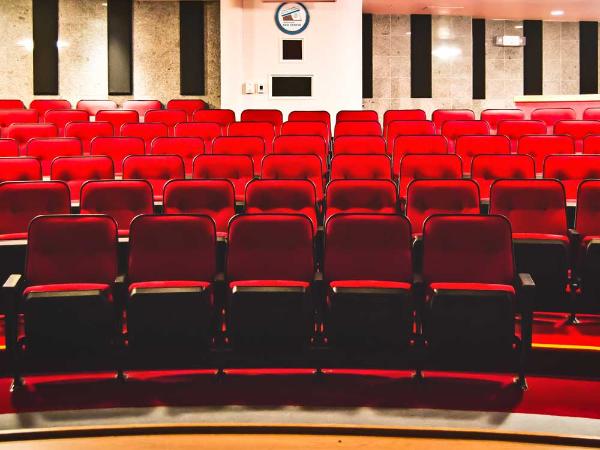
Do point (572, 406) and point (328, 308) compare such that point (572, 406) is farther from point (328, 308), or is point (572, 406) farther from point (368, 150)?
point (368, 150)

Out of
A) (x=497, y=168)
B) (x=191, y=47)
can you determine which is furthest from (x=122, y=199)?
(x=191, y=47)

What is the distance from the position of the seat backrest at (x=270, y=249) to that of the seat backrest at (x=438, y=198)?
0.47m

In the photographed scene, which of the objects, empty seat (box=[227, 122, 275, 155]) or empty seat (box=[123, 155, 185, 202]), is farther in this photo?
empty seat (box=[227, 122, 275, 155])

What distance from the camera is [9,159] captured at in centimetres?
258

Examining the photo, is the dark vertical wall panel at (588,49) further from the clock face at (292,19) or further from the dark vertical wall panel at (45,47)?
the dark vertical wall panel at (45,47)

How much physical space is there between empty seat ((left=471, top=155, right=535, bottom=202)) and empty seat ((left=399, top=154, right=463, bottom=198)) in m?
0.11

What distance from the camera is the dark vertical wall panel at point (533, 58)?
6.62 m

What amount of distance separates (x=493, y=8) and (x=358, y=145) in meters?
3.57

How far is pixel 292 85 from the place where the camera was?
17.6 ft

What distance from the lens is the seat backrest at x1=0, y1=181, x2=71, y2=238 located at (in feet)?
6.96

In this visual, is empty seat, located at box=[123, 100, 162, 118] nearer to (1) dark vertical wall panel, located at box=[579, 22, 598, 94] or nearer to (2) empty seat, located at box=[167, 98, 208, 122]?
(2) empty seat, located at box=[167, 98, 208, 122]

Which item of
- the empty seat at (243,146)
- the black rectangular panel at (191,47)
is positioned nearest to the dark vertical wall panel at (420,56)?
the black rectangular panel at (191,47)

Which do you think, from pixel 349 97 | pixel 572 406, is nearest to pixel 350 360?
pixel 572 406

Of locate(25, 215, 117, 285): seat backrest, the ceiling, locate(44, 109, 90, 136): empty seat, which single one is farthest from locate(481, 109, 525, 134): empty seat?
locate(25, 215, 117, 285): seat backrest
